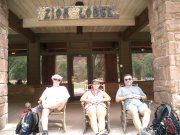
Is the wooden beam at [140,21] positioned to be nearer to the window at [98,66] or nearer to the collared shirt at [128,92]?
the window at [98,66]

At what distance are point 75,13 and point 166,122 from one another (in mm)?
2490

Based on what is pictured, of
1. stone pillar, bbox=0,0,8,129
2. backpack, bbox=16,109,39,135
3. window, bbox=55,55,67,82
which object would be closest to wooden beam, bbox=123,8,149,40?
window, bbox=55,55,67,82

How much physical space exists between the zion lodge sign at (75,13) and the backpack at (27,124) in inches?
70.4

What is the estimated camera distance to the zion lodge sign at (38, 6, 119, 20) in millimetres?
4566

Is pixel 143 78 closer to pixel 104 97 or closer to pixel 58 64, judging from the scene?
pixel 58 64

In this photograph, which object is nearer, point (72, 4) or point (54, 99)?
point (54, 99)

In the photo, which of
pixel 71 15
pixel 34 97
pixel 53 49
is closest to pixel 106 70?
pixel 53 49

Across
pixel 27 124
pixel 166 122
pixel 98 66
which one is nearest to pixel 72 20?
pixel 27 124

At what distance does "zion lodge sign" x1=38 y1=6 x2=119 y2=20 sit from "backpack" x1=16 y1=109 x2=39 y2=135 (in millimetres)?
1789

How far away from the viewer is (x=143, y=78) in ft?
33.7

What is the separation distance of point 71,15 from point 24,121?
205 cm

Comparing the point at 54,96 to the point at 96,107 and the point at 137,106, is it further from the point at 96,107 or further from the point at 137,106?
the point at 137,106

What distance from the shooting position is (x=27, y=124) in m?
3.85

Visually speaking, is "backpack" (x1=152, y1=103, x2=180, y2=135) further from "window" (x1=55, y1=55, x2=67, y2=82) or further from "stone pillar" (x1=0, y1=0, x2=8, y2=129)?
"window" (x1=55, y1=55, x2=67, y2=82)
